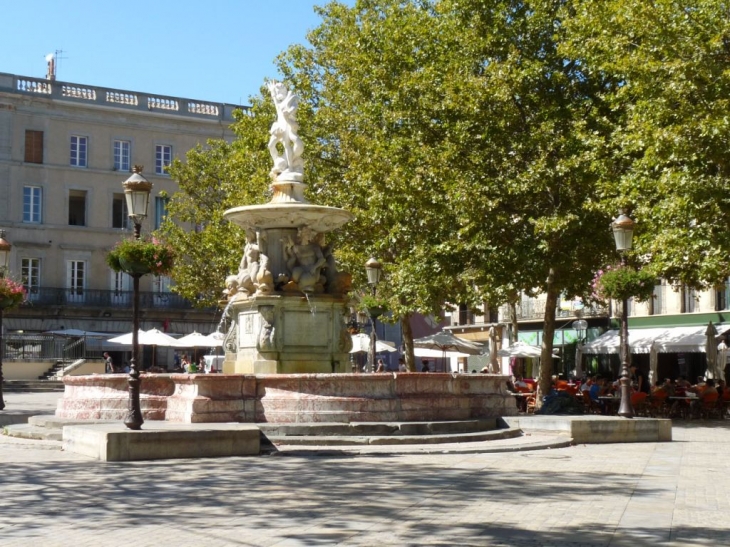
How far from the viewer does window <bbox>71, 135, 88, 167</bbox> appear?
185 ft

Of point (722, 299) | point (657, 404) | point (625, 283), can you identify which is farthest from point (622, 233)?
point (722, 299)

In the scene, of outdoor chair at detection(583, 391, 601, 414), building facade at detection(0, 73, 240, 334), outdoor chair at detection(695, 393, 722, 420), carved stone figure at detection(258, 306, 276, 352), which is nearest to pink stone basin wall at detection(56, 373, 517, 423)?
carved stone figure at detection(258, 306, 276, 352)

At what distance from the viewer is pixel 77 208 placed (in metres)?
57.7

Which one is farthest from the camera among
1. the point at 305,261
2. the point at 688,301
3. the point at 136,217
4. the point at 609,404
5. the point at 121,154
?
the point at 121,154

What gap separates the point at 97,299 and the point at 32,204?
5.64 m

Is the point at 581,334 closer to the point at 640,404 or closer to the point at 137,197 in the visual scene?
the point at 640,404

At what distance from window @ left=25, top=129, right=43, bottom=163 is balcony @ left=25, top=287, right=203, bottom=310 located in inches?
250

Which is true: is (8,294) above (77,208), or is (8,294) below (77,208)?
below

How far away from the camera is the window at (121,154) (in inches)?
2263

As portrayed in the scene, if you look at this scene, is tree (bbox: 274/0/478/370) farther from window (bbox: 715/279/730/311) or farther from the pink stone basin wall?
window (bbox: 715/279/730/311)

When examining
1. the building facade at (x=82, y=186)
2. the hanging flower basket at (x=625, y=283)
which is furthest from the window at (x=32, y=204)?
the hanging flower basket at (x=625, y=283)

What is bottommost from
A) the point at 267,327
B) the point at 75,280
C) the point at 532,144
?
the point at 267,327

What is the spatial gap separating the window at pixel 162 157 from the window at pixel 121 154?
152cm

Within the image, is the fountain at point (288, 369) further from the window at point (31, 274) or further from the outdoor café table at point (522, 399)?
the window at point (31, 274)
